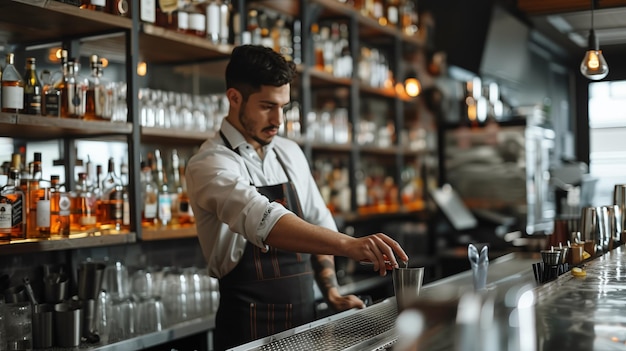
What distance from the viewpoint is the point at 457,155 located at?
6141 mm

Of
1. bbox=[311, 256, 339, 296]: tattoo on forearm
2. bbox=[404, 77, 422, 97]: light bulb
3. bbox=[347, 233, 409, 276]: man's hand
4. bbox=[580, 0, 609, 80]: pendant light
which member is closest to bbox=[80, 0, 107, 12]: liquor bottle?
bbox=[311, 256, 339, 296]: tattoo on forearm

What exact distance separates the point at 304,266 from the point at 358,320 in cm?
64

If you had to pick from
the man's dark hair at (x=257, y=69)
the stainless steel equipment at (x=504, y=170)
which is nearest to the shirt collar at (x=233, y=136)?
the man's dark hair at (x=257, y=69)

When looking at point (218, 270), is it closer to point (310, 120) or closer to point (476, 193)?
point (310, 120)

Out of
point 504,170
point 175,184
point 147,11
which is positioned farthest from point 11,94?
point 504,170

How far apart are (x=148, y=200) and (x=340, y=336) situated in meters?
1.62

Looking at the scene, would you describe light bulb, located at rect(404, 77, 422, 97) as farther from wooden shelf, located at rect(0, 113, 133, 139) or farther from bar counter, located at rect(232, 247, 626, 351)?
bar counter, located at rect(232, 247, 626, 351)

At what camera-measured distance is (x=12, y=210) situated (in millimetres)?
2576

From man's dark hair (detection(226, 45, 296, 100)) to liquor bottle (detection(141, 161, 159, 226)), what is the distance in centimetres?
90

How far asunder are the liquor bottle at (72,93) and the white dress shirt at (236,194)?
0.59 metres

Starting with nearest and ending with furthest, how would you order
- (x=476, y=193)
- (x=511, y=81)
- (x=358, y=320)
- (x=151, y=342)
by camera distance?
(x=358, y=320), (x=151, y=342), (x=476, y=193), (x=511, y=81)

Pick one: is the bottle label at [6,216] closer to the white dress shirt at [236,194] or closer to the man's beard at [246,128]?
the white dress shirt at [236,194]

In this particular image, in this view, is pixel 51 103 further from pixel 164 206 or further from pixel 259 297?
pixel 259 297

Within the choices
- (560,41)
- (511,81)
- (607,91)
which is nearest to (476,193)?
(511,81)
